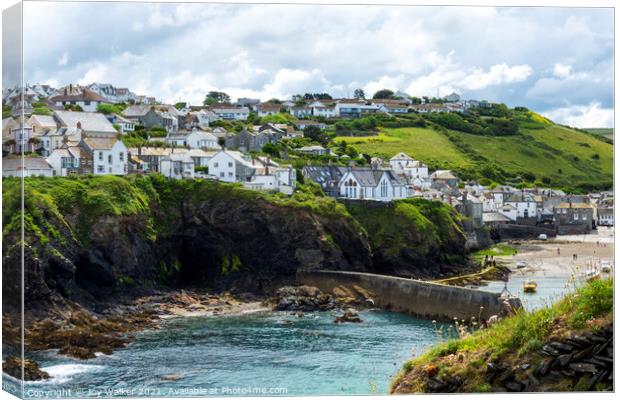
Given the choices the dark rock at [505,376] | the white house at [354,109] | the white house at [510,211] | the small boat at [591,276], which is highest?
the white house at [354,109]

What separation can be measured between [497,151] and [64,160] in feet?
145

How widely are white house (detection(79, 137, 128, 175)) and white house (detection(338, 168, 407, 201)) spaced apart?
16.7m

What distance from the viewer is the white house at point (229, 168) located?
49.9m

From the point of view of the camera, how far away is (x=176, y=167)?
48625 mm

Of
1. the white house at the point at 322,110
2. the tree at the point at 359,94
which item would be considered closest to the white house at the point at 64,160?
the white house at the point at 322,110

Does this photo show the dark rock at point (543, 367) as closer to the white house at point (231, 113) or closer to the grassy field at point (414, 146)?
the grassy field at point (414, 146)

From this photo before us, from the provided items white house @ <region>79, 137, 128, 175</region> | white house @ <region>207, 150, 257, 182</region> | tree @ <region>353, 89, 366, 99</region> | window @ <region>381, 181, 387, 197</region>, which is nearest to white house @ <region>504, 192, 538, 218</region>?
window @ <region>381, 181, 387, 197</region>

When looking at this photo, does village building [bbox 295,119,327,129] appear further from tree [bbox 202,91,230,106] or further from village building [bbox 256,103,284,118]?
tree [bbox 202,91,230,106]

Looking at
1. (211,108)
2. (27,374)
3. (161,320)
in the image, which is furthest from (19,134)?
(211,108)

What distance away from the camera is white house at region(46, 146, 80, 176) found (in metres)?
40.6

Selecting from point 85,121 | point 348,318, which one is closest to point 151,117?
point 85,121

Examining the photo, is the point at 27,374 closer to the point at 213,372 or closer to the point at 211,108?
the point at 213,372

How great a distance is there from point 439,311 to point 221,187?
49.9ft

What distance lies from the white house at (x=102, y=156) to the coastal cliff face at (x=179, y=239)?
144 centimetres
